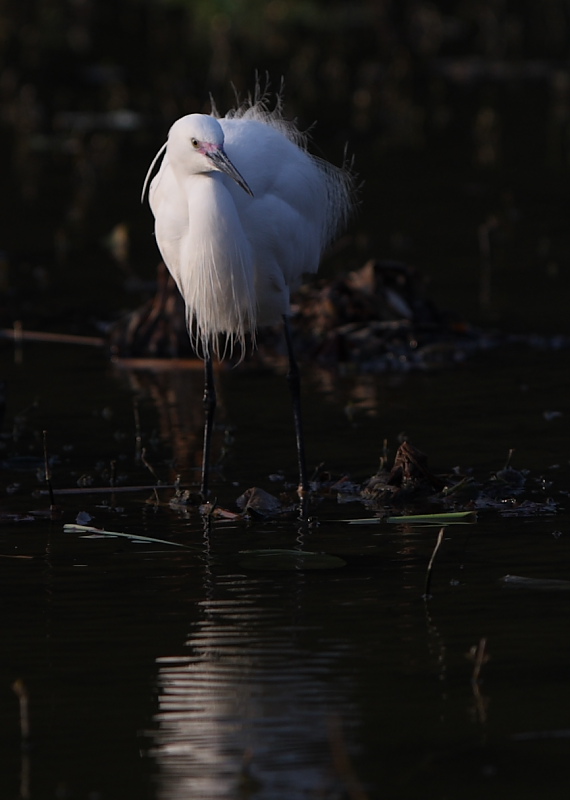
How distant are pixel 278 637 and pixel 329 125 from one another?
1400 centimetres

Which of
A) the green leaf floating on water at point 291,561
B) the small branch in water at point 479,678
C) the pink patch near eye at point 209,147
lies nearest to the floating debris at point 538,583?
the green leaf floating on water at point 291,561

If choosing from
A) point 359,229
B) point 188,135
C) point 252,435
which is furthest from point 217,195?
point 359,229

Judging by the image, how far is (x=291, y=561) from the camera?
5.62 m

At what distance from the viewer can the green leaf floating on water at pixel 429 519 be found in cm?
609

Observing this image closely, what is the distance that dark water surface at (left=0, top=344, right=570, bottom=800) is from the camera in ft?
12.8

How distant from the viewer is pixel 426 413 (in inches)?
320

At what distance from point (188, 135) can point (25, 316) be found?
4.91 meters

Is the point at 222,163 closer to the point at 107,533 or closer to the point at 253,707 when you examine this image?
the point at 107,533

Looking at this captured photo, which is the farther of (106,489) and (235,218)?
(106,489)

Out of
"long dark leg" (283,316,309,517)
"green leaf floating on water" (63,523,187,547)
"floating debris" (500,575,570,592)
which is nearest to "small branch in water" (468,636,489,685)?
"floating debris" (500,575,570,592)

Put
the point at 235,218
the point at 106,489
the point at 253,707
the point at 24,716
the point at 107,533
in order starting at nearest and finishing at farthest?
the point at 24,716 → the point at 253,707 → the point at 107,533 → the point at 235,218 → the point at 106,489

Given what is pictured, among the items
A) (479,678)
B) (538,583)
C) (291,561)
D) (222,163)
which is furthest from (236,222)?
(479,678)

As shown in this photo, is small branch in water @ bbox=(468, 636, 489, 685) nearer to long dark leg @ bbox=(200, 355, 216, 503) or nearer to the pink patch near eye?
long dark leg @ bbox=(200, 355, 216, 503)

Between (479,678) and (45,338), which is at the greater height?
(45,338)
